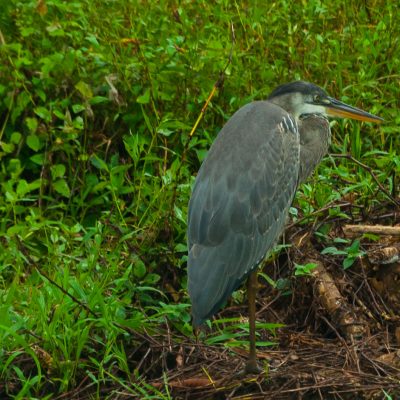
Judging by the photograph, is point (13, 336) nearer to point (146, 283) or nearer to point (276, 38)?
point (146, 283)

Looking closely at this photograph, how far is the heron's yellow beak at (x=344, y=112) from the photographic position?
18.0ft

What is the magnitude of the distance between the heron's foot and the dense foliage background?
1.32 feet

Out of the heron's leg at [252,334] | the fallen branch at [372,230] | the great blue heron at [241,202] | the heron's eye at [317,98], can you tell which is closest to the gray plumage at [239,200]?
the great blue heron at [241,202]

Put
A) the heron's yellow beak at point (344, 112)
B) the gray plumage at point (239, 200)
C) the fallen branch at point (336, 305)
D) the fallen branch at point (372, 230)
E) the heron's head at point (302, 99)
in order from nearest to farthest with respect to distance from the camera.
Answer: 1. the gray plumage at point (239, 200)
2. the fallen branch at point (336, 305)
3. the fallen branch at point (372, 230)
4. the heron's head at point (302, 99)
5. the heron's yellow beak at point (344, 112)

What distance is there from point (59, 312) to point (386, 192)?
172 centimetres

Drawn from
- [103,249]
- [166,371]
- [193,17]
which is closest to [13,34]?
[193,17]

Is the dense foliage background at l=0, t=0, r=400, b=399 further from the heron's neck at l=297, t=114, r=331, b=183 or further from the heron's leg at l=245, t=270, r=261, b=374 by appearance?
the heron's leg at l=245, t=270, r=261, b=374

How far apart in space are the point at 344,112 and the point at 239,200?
40.4 inches

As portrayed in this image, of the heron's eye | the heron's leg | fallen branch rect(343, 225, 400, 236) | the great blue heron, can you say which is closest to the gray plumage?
the great blue heron

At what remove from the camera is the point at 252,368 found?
4.67m

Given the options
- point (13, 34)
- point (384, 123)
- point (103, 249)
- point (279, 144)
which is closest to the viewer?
point (279, 144)

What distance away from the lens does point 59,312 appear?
4.73 metres

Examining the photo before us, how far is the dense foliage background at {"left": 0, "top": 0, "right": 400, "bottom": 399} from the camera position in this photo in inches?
206

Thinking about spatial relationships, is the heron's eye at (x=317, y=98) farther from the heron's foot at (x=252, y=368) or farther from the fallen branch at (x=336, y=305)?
the heron's foot at (x=252, y=368)
